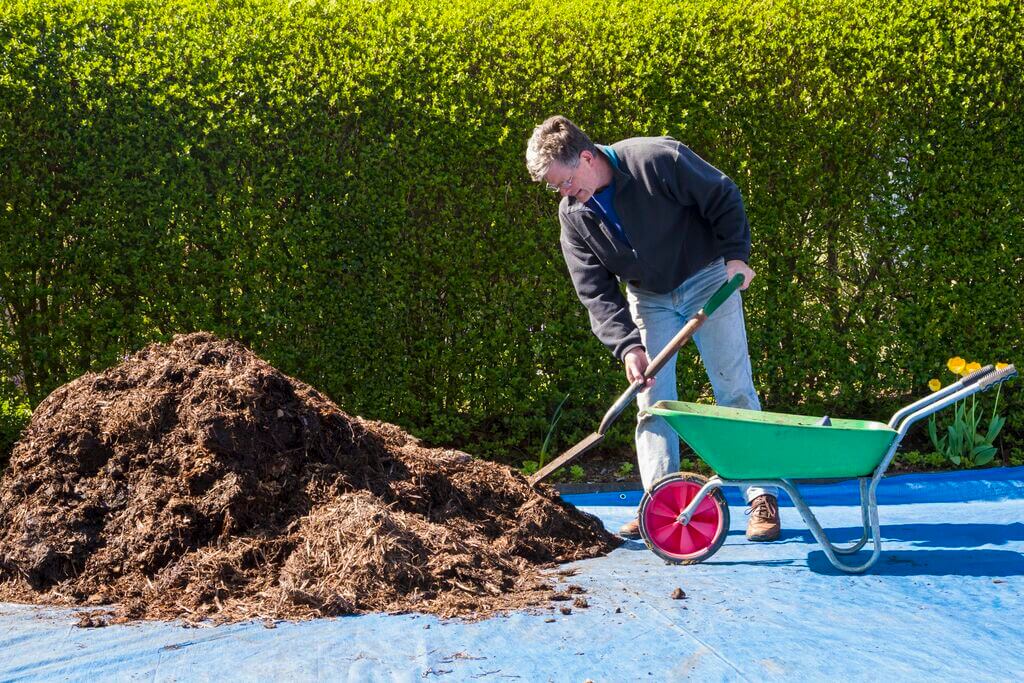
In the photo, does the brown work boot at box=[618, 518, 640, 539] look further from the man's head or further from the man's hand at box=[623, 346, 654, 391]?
the man's head

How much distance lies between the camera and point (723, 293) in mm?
3670

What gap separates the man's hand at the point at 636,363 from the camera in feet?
12.4

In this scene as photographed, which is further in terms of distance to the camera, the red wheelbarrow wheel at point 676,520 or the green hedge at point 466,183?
the green hedge at point 466,183

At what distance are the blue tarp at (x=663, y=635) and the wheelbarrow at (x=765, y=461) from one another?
0.11m

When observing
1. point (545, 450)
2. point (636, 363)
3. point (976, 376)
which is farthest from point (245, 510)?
point (976, 376)

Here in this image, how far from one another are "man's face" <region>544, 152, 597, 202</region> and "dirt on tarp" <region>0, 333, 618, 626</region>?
3.99ft

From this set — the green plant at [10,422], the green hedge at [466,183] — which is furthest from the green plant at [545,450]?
the green plant at [10,422]

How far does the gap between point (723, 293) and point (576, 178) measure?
69cm

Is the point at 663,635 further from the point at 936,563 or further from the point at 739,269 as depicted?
the point at 739,269

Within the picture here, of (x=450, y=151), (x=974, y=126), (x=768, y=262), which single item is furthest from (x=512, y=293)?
(x=974, y=126)

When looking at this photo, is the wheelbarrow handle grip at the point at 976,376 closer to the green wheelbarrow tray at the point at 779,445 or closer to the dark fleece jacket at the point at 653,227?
the green wheelbarrow tray at the point at 779,445

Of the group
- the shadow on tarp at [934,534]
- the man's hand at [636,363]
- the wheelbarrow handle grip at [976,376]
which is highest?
the man's hand at [636,363]

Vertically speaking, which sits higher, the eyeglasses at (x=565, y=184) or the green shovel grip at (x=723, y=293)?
the eyeglasses at (x=565, y=184)

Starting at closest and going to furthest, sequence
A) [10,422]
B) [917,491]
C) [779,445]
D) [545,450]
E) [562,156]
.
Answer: [779,445], [562,156], [917,491], [10,422], [545,450]
